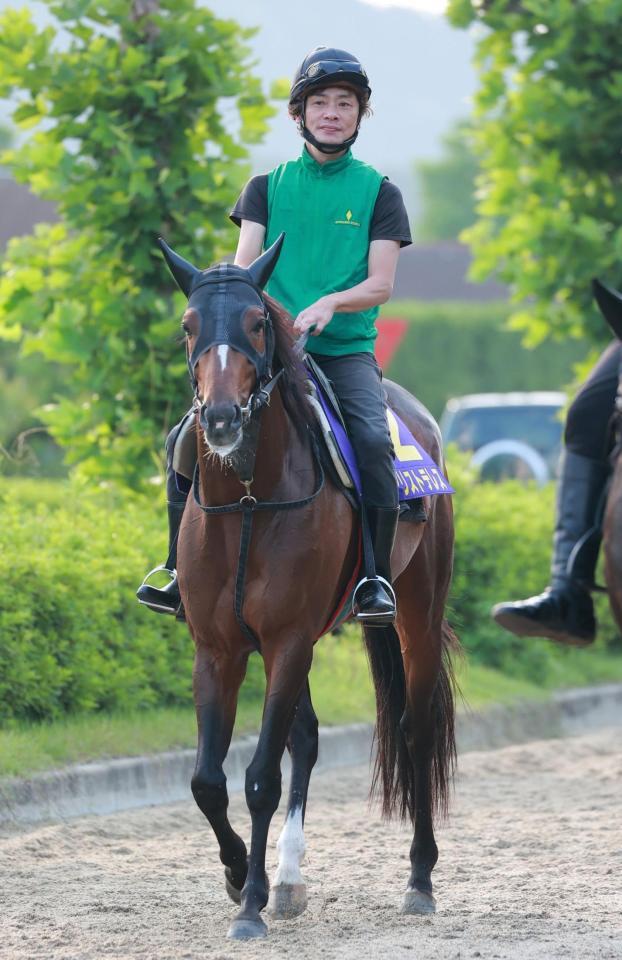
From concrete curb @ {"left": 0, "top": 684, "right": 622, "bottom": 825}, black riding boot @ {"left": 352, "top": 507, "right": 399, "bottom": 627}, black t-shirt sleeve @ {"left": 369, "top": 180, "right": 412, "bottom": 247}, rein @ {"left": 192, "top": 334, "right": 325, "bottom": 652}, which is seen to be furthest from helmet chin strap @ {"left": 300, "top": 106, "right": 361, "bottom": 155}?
concrete curb @ {"left": 0, "top": 684, "right": 622, "bottom": 825}

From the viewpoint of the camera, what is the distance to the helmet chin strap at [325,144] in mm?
6125

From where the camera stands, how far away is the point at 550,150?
13.1 m

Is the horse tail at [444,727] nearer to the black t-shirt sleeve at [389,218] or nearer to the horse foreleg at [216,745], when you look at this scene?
the horse foreleg at [216,745]

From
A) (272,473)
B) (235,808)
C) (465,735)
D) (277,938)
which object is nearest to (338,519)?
(272,473)

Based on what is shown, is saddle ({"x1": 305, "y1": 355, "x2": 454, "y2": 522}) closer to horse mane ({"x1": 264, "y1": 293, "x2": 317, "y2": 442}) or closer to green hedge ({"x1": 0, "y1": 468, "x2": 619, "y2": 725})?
horse mane ({"x1": 264, "y1": 293, "x2": 317, "y2": 442})

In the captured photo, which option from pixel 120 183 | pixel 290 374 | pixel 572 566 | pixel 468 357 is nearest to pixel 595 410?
pixel 572 566

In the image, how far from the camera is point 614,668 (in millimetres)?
13133

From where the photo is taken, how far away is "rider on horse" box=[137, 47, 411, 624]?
6043 mm

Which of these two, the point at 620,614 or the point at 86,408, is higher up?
the point at 86,408

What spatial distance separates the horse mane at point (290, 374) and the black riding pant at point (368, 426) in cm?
22

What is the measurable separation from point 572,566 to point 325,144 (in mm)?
2642

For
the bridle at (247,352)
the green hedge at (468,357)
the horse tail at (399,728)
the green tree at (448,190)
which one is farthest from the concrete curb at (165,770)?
the green tree at (448,190)

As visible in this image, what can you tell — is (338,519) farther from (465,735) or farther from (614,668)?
(614,668)

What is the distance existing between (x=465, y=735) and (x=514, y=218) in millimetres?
4667
